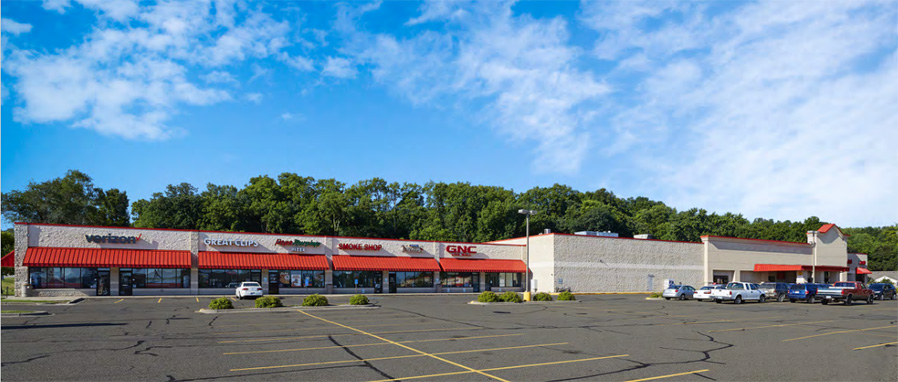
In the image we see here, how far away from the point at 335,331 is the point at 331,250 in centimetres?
3346

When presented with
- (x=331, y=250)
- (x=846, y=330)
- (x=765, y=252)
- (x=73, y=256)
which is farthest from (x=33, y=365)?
(x=765, y=252)

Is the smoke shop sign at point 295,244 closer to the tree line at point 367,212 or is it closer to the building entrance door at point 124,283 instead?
the building entrance door at point 124,283

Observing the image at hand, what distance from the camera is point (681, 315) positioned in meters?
28.7

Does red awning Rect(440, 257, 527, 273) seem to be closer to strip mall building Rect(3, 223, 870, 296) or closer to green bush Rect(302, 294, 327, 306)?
strip mall building Rect(3, 223, 870, 296)

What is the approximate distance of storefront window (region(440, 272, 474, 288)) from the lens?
56.9 meters

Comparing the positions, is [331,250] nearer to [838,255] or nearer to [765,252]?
[765,252]

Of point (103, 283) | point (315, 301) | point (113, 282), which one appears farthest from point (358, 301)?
point (103, 283)

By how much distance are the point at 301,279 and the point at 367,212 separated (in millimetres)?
42898

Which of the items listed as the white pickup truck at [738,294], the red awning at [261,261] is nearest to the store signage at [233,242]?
the red awning at [261,261]

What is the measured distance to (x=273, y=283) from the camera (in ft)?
163

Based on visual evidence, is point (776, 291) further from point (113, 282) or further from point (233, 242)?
point (113, 282)

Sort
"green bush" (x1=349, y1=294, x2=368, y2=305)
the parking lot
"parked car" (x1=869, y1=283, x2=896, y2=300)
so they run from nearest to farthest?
the parking lot, "green bush" (x1=349, y1=294, x2=368, y2=305), "parked car" (x1=869, y1=283, x2=896, y2=300)

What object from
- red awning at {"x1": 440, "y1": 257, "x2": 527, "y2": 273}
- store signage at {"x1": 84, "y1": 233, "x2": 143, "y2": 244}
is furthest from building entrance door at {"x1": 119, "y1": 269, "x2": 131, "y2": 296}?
red awning at {"x1": 440, "y1": 257, "x2": 527, "y2": 273}

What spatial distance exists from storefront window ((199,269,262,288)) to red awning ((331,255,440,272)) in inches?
270
